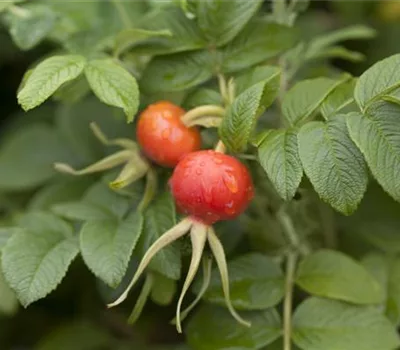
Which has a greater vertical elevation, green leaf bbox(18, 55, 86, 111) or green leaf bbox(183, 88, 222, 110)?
green leaf bbox(18, 55, 86, 111)

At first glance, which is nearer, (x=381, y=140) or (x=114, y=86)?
(x=381, y=140)

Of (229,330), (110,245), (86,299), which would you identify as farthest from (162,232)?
(86,299)

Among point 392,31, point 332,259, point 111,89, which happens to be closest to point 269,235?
point 332,259

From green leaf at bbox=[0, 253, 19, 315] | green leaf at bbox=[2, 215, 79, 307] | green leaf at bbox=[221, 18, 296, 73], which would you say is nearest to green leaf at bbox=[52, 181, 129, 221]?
green leaf at bbox=[2, 215, 79, 307]

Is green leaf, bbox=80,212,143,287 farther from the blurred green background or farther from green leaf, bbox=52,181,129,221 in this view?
the blurred green background

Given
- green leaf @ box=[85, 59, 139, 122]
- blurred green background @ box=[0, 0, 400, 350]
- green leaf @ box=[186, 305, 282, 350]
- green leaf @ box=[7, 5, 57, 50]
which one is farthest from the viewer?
blurred green background @ box=[0, 0, 400, 350]

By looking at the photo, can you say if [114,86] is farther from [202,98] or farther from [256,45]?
[256,45]
